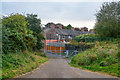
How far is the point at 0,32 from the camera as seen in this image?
11.8m

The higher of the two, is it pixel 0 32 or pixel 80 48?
pixel 0 32

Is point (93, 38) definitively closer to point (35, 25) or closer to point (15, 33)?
point (35, 25)

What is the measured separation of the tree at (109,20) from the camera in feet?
83.9

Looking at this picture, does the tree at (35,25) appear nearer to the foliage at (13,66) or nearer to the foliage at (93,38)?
the foliage at (93,38)

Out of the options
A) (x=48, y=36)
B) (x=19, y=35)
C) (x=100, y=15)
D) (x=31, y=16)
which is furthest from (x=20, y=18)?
(x=48, y=36)

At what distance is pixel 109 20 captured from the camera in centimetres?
2612

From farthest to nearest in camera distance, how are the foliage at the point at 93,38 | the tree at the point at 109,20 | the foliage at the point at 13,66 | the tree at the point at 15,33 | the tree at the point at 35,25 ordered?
the tree at the point at 35,25 → the foliage at the point at 93,38 → the tree at the point at 109,20 → the tree at the point at 15,33 → the foliage at the point at 13,66

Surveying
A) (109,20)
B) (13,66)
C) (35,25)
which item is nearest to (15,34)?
(13,66)

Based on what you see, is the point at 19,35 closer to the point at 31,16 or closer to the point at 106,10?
the point at 31,16

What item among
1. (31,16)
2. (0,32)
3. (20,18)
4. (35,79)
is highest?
(31,16)

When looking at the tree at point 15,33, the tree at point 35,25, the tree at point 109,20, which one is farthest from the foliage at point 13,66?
the tree at point 109,20

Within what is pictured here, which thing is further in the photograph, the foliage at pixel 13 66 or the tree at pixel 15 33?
the tree at pixel 15 33

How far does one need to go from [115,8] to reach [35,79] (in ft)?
79.9

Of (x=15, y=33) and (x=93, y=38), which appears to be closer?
(x=15, y=33)
